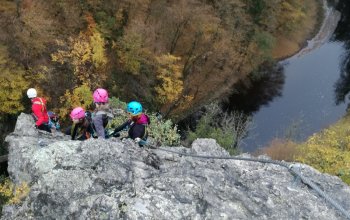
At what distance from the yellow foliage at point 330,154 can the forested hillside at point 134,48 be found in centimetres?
1291

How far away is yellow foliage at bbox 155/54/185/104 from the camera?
113ft

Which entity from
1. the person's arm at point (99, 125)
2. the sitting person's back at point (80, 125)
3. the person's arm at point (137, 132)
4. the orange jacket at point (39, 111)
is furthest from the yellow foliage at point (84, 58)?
the person's arm at point (137, 132)

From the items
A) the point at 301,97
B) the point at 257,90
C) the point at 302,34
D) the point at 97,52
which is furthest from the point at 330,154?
the point at 302,34

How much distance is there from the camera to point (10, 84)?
2595 cm

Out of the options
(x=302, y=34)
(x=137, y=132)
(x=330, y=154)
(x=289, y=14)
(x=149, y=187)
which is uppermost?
(x=149, y=187)

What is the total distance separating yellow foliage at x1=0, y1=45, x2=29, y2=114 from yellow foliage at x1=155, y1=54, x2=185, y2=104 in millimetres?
11224

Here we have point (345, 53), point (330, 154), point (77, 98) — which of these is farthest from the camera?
point (345, 53)

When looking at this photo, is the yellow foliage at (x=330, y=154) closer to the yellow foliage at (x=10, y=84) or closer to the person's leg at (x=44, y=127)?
the person's leg at (x=44, y=127)

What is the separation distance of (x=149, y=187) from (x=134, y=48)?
2576 cm

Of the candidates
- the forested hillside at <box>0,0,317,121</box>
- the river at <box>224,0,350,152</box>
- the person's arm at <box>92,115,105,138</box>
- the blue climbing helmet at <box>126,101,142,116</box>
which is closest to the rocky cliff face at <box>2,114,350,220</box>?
the blue climbing helmet at <box>126,101,142,116</box>

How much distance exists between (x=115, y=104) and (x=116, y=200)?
1076 cm

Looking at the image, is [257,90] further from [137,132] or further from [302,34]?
[137,132]

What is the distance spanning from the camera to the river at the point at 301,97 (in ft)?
135

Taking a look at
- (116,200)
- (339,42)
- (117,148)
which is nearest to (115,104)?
(117,148)
